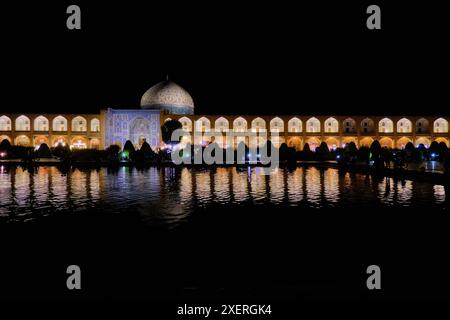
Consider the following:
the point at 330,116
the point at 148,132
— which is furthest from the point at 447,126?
the point at 148,132

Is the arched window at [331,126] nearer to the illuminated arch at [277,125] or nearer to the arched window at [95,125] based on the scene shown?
the illuminated arch at [277,125]

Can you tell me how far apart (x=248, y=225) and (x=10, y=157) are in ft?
109

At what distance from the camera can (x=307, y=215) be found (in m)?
8.10

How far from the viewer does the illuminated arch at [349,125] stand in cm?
4697

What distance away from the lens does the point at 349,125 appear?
4734 cm

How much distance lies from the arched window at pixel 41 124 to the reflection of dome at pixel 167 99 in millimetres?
10511

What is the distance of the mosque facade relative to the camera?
147 feet

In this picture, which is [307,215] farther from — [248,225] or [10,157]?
[10,157]

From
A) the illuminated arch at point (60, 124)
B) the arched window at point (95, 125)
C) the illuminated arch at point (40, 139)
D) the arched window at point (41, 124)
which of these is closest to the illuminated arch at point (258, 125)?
the arched window at point (95, 125)

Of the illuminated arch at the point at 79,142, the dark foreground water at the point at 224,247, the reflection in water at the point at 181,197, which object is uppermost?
the illuminated arch at the point at 79,142

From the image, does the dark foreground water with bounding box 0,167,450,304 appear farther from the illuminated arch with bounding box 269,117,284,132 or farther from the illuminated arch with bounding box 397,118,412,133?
the illuminated arch with bounding box 397,118,412,133

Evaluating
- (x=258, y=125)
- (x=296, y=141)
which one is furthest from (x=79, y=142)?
(x=296, y=141)

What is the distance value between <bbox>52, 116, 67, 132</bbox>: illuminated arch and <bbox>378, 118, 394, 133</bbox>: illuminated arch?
3449cm

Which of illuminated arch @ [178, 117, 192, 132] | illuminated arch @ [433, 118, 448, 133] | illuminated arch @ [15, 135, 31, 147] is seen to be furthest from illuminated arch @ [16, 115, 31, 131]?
illuminated arch @ [433, 118, 448, 133]
